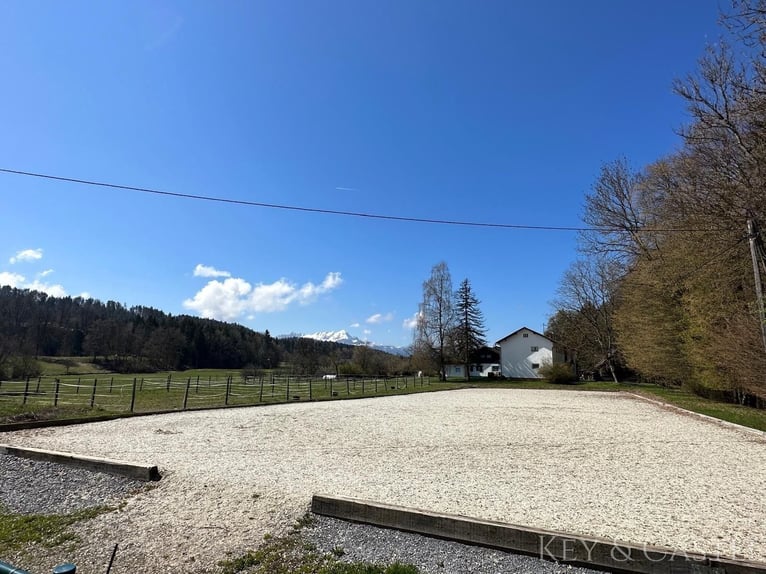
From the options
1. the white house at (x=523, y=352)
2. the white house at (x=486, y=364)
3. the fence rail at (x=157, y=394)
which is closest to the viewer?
the fence rail at (x=157, y=394)

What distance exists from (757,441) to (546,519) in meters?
8.70

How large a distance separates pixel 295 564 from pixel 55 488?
4.38m

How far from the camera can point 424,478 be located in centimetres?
620

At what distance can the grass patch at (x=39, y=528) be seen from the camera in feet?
14.3

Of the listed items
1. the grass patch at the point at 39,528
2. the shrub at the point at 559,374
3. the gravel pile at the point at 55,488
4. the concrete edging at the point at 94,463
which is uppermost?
the shrub at the point at 559,374

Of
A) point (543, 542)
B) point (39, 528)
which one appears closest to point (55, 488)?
point (39, 528)

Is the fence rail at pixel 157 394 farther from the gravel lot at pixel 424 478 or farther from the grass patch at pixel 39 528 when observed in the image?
the grass patch at pixel 39 528

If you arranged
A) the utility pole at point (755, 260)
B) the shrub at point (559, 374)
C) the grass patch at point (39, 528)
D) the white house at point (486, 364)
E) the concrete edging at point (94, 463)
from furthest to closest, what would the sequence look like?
the white house at point (486, 364), the shrub at point (559, 374), the utility pole at point (755, 260), the concrete edging at point (94, 463), the grass patch at point (39, 528)

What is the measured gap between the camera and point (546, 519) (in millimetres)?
4434

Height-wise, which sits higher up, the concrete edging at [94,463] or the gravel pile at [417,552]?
the concrete edging at [94,463]

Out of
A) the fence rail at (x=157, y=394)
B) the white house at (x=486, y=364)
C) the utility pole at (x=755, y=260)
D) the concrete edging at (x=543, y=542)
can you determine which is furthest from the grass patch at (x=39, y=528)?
the white house at (x=486, y=364)

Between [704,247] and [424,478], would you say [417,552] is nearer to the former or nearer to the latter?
[424,478]

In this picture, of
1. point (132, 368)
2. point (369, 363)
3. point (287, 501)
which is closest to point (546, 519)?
point (287, 501)

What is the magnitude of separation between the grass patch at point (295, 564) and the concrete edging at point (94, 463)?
9.79 ft
